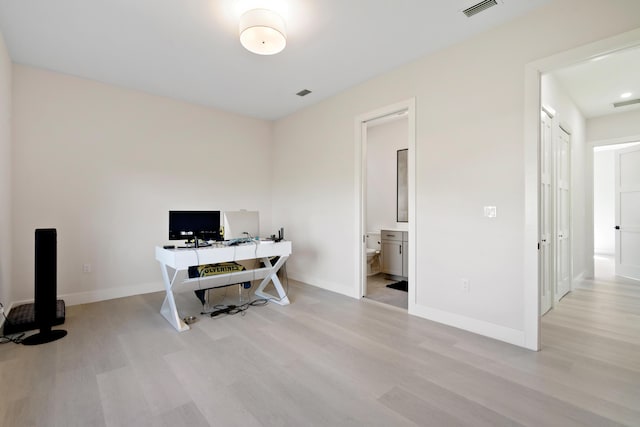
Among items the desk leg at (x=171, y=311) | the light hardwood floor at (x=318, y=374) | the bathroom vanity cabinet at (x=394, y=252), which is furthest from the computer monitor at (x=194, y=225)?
the bathroom vanity cabinet at (x=394, y=252)

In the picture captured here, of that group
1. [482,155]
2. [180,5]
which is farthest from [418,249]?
[180,5]

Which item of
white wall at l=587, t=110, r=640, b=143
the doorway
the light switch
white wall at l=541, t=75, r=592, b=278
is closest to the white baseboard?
the light switch

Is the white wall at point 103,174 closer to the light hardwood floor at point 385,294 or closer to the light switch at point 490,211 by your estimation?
the light hardwood floor at point 385,294

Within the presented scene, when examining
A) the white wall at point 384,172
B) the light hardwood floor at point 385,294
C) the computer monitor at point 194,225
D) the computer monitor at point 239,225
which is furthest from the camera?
the white wall at point 384,172

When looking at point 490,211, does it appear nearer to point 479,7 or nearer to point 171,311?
point 479,7

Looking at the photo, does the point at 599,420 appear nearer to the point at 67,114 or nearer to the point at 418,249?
the point at 418,249

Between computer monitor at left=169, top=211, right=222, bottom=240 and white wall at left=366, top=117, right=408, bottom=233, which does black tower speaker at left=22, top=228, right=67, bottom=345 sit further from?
white wall at left=366, top=117, right=408, bottom=233

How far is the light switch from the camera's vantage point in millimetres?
2746

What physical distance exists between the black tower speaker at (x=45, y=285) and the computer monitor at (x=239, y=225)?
1531 mm

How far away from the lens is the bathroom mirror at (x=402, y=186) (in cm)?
543

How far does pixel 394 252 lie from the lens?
5145 millimetres

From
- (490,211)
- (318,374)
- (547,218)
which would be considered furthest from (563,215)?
(318,374)

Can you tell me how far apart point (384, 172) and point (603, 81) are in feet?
10.5

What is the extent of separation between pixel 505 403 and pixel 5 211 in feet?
15.2
